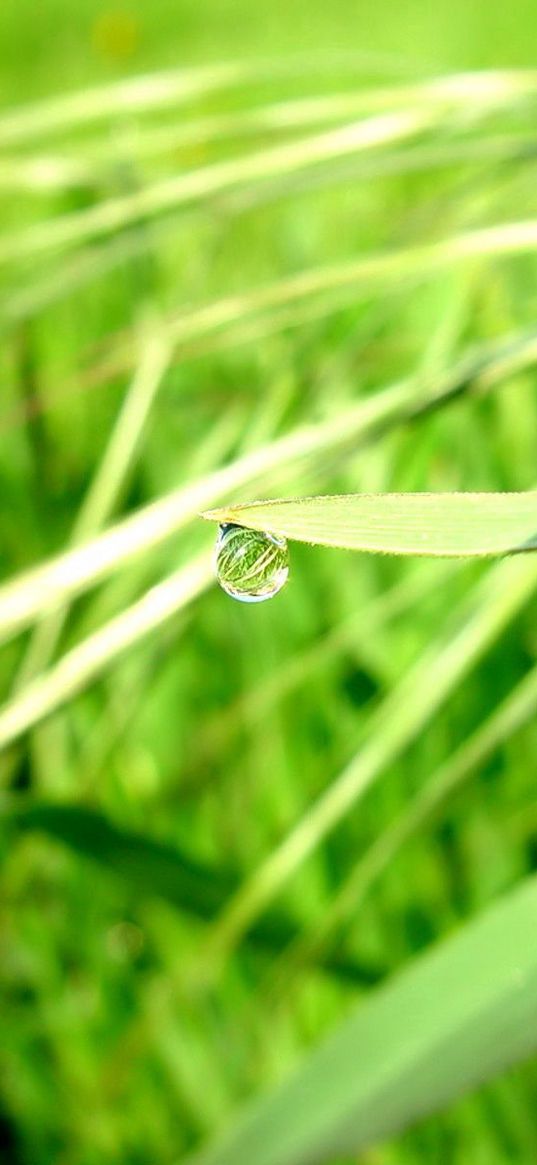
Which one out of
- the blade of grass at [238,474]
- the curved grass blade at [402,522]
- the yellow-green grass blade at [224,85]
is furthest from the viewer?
the yellow-green grass blade at [224,85]

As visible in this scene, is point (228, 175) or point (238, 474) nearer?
point (238, 474)

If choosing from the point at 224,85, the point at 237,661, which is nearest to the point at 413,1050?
the point at 224,85

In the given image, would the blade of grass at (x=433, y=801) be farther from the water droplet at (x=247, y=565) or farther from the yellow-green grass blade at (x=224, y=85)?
the yellow-green grass blade at (x=224, y=85)

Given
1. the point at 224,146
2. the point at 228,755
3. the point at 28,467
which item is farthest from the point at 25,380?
the point at 224,146

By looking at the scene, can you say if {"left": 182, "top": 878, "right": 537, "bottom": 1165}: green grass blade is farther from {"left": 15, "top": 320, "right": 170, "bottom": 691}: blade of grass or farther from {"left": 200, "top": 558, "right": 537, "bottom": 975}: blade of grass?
{"left": 15, "top": 320, "right": 170, "bottom": 691}: blade of grass

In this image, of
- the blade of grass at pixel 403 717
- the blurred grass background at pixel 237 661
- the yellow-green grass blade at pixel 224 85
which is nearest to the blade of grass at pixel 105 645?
the blurred grass background at pixel 237 661

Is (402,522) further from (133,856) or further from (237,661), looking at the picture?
(237,661)

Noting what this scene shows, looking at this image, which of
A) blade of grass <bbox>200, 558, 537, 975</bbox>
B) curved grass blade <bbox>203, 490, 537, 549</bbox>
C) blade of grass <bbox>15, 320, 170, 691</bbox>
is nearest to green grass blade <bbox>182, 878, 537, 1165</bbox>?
curved grass blade <bbox>203, 490, 537, 549</bbox>
